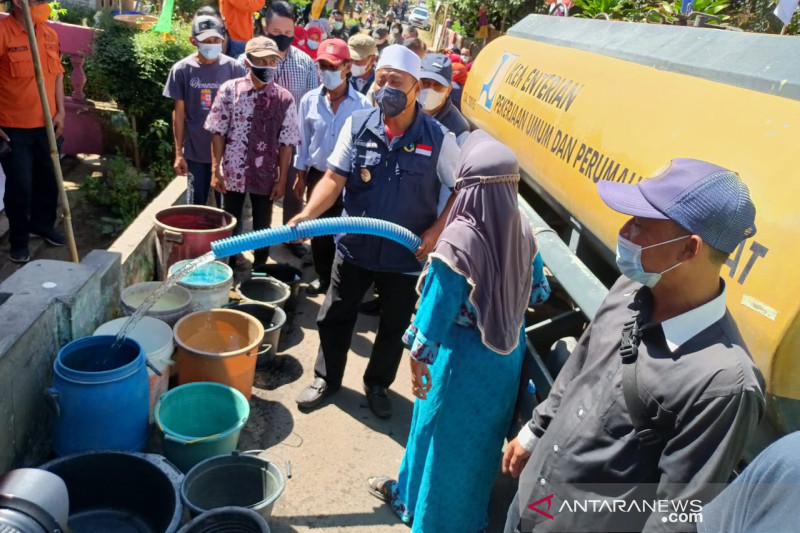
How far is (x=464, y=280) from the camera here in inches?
91.5

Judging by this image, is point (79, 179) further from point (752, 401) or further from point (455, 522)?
point (752, 401)

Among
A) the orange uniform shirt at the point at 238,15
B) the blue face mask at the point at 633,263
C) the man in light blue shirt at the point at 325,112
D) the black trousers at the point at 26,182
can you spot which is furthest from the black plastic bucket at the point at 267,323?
the orange uniform shirt at the point at 238,15

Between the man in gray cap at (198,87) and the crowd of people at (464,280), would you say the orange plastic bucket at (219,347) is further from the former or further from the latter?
the man in gray cap at (198,87)

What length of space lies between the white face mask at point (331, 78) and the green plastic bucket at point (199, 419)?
2.51m

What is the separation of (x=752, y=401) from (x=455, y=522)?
5.61 ft

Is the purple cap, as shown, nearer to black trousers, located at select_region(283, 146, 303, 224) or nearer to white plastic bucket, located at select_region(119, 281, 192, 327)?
white plastic bucket, located at select_region(119, 281, 192, 327)

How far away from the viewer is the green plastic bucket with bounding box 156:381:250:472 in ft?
10.1

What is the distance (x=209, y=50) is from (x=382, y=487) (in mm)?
3686

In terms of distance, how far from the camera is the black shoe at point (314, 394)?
151 inches

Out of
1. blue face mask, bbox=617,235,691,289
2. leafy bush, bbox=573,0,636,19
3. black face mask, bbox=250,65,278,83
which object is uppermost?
leafy bush, bbox=573,0,636,19

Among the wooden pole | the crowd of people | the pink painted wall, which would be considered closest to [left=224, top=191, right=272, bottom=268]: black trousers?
the crowd of people

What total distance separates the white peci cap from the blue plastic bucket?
1962 millimetres

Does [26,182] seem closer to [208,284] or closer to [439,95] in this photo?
[208,284]

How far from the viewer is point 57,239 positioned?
5.31m
